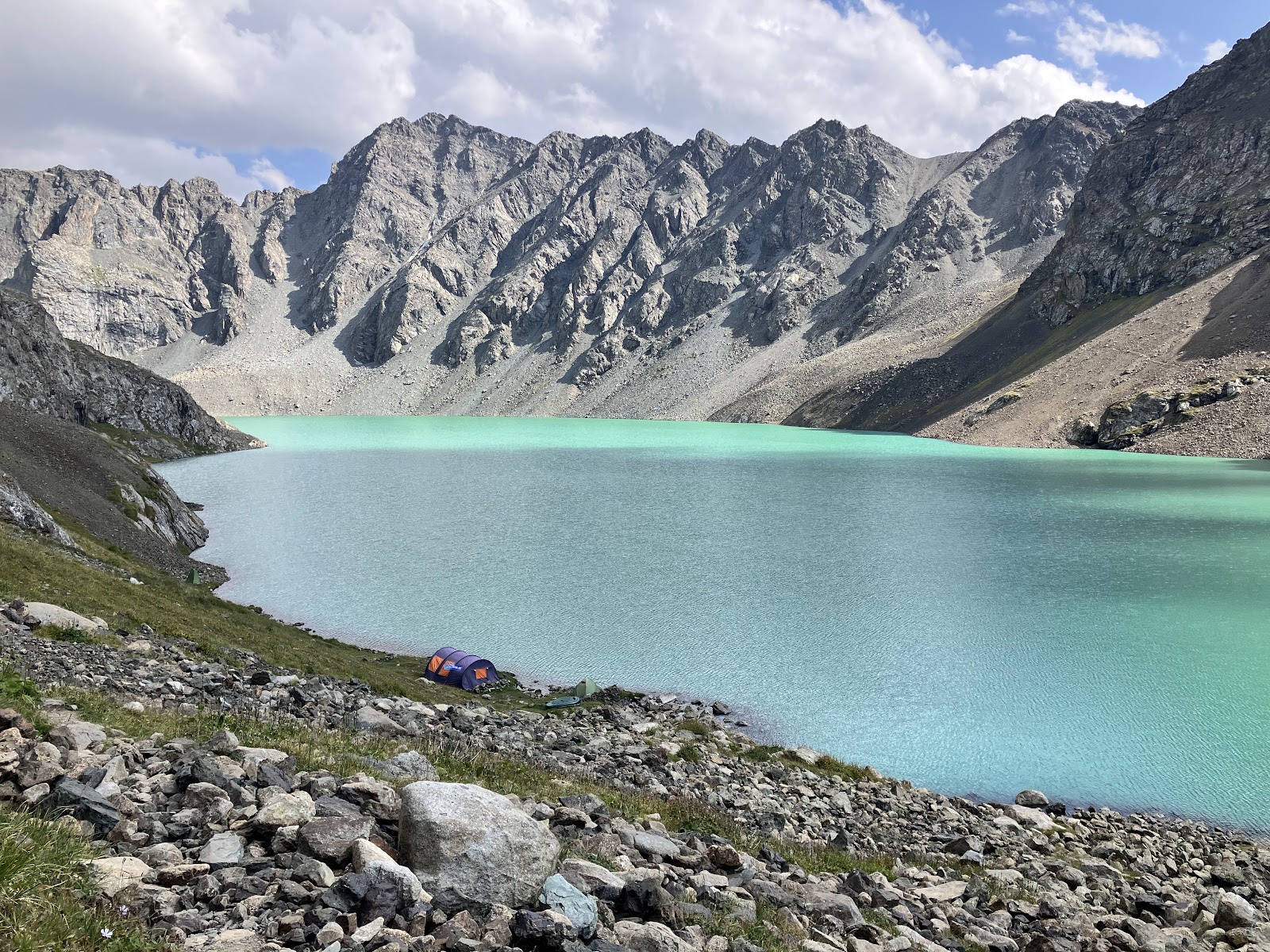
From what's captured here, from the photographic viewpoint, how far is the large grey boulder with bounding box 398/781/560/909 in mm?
6867

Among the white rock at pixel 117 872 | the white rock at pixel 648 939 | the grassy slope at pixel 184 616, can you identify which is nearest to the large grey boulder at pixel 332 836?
the white rock at pixel 117 872

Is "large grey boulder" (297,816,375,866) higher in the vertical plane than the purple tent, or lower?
higher

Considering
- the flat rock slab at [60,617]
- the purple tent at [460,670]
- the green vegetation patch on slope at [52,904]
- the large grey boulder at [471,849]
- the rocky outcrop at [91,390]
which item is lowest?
the purple tent at [460,670]

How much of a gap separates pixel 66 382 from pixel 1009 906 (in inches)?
3919

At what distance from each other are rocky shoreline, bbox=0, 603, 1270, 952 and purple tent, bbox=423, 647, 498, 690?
4.71 metres

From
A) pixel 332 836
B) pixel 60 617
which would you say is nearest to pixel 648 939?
Result: pixel 332 836

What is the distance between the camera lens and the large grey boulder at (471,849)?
687 centimetres

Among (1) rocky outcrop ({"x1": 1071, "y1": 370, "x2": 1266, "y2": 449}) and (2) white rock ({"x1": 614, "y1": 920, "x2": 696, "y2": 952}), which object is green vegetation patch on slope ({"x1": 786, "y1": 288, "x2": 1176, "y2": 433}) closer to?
(1) rocky outcrop ({"x1": 1071, "y1": 370, "x2": 1266, "y2": 449})

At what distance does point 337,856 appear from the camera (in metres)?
6.93

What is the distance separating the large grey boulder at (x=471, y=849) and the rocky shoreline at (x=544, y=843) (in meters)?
0.02

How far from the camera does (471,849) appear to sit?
277 inches

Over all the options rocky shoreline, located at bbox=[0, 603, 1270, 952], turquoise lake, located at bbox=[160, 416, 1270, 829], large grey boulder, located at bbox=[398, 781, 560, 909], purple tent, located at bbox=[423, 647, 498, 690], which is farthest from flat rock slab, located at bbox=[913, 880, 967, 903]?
purple tent, located at bbox=[423, 647, 498, 690]

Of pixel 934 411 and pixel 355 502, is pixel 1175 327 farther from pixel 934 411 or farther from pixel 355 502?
pixel 355 502

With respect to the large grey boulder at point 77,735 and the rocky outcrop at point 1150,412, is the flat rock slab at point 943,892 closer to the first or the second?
the large grey boulder at point 77,735
